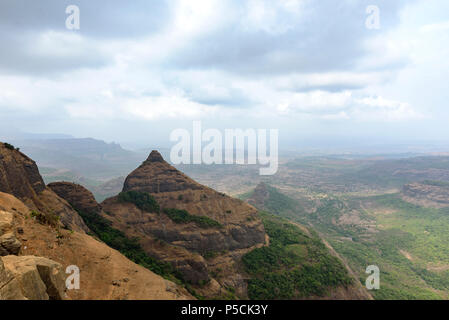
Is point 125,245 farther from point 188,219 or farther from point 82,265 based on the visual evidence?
point 82,265

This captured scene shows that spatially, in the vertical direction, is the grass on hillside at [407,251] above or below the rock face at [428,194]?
below

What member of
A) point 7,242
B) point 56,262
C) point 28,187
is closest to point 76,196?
point 28,187

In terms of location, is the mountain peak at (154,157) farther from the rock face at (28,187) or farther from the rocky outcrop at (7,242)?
the rocky outcrop at (7,242)

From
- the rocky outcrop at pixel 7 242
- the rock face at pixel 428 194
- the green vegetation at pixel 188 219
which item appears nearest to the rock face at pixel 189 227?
the green vegetation at pixel 188 219

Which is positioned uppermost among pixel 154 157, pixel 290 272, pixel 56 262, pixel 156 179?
pixel 154 157
